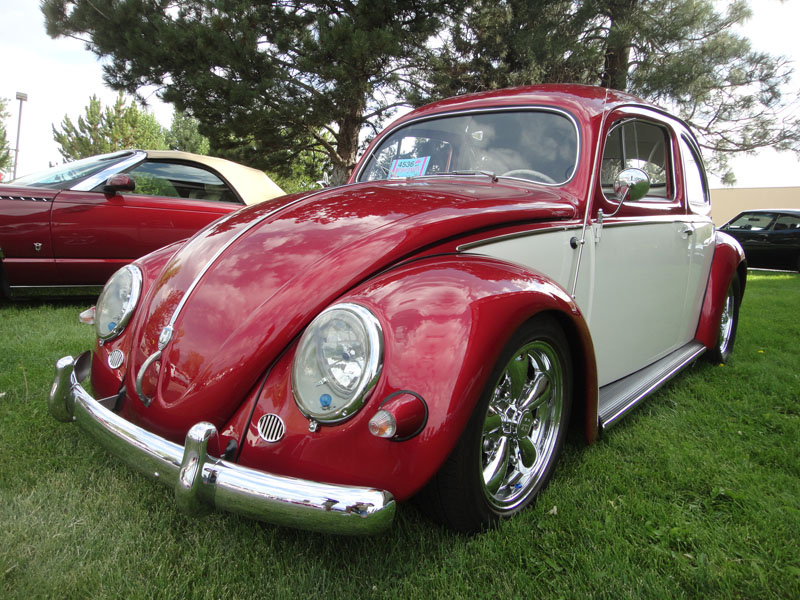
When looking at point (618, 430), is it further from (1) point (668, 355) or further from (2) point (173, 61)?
(2) point (173, 61)

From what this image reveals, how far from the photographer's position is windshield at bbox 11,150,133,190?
15.3 ft

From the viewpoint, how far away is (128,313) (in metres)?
1.96

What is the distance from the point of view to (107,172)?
15.9 feet

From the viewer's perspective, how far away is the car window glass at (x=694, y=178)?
327 cm

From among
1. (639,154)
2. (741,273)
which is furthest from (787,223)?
(639,154)

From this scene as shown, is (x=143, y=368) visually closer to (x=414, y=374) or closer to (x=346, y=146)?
(x=414, y=374)

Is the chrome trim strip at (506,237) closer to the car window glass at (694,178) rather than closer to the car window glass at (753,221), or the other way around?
the car window glass at (694,178)

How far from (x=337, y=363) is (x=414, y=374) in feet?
0.68

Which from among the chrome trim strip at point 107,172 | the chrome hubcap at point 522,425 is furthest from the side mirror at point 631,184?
the chrome trim strip at point 107,172

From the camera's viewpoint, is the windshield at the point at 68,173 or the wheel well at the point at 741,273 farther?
the windshield at the point at 68,173

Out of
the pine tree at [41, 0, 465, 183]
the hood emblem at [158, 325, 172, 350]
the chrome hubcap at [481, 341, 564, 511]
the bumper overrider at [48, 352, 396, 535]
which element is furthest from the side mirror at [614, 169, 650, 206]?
the pine tree at [41, 0, 465, 183]

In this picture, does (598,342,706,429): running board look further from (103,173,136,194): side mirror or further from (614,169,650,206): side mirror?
(103,173,136,194): side mirror

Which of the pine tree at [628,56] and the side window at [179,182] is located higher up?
the pine tree at [628,56]

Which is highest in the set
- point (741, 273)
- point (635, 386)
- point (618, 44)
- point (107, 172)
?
point (618, 44)
